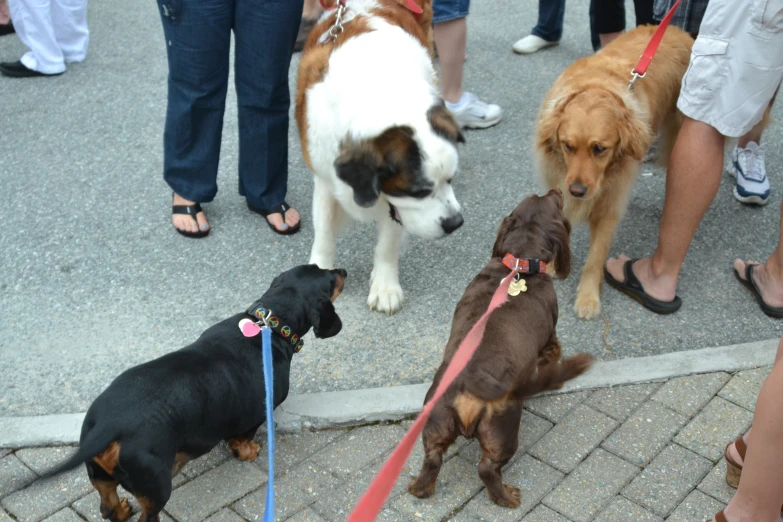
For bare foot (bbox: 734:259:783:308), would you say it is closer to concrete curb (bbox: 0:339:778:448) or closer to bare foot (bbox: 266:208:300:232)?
concrete curb (bbox: 0:339:778:448)

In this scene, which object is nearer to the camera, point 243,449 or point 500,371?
point 500,371

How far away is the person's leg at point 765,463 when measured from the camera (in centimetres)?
210

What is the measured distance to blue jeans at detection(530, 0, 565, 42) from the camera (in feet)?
20.5

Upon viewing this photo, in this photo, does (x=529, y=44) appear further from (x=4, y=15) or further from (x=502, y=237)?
(x=4, y=15)

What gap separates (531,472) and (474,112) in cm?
305

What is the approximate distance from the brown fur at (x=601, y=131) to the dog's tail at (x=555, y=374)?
1055mm

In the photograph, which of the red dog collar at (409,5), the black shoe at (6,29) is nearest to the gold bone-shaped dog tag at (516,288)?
the red dog collar at (409,5)

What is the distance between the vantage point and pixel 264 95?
3.84m

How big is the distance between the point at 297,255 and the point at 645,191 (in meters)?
2.08

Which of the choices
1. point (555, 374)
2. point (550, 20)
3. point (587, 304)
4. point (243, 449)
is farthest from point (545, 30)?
point (243, 449)

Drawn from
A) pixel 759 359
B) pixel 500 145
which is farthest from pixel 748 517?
pixel 500 145

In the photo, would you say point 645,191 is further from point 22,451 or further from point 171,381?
point 22,451

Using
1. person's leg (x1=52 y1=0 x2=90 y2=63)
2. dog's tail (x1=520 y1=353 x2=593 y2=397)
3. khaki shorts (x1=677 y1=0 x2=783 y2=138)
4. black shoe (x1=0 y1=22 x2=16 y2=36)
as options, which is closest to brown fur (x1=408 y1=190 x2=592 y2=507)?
dog's tail (x1=520 y1=353 x2=593 y2=397)

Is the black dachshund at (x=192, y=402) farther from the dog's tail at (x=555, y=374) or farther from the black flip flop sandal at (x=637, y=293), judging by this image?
the black flip flop sandal at (x=637, y=293)
